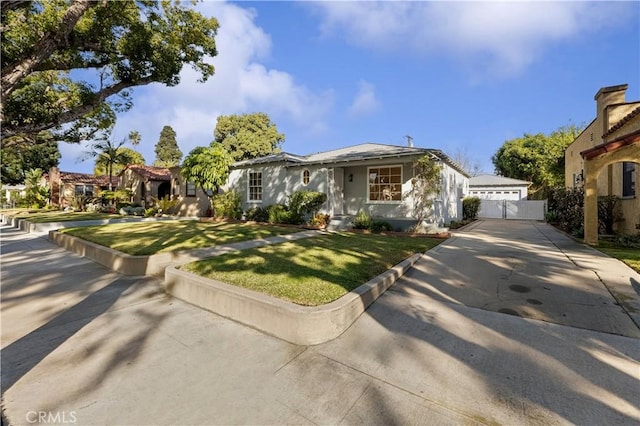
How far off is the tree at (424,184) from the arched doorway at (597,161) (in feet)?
13.7

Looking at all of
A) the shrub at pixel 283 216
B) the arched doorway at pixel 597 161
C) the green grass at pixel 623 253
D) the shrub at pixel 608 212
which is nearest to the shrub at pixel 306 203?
the shrub at pixel 283 216

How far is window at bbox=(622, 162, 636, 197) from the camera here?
370 inches

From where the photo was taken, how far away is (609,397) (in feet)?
7.21

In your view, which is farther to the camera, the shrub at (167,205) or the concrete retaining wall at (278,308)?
the shrub at (167,205)

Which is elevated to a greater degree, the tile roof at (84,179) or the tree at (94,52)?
the tree at (94,52)

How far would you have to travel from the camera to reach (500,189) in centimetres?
2448

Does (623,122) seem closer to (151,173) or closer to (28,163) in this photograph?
(151,173)

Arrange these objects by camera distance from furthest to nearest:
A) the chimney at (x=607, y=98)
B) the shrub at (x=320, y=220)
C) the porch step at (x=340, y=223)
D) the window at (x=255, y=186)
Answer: the window at (x=255, y=186) < the shrub at (x=320, y=220) < the porch step at (x=340, y=223) < the chimney at (x=607, y=98)

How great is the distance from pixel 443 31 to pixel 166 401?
13.4m

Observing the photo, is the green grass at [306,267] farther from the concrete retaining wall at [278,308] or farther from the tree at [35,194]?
the tree at [35,194]

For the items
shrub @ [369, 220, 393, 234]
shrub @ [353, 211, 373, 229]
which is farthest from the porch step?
shrub @ [369, 220, 393, 234]

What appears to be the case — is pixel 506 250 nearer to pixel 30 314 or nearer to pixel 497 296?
pixel 497 296

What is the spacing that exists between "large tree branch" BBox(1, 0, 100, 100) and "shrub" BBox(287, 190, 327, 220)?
28.7ft

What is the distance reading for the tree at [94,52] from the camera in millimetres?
8250
